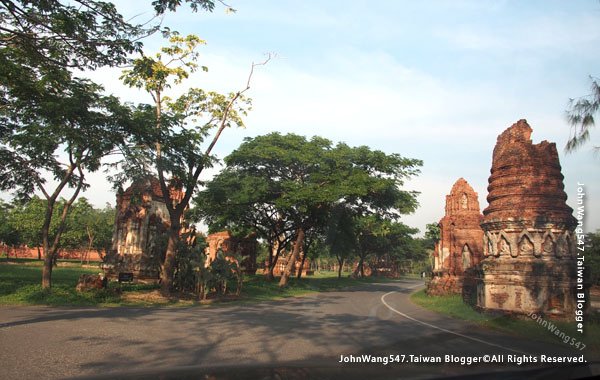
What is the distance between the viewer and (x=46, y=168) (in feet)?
54.9

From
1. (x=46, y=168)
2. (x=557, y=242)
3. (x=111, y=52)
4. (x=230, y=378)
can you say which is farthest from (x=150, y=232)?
(x=230, y=378)

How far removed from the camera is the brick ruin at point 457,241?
21.9 m

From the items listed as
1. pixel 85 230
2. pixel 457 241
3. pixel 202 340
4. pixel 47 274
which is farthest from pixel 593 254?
pixel 85 230

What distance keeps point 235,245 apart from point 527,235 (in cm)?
2832

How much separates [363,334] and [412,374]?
7.00 metres

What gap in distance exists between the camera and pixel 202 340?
8297mm

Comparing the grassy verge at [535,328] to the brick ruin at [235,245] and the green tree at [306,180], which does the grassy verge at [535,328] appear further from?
the brick ruin at [235,245]

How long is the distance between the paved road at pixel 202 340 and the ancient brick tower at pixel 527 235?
175cm

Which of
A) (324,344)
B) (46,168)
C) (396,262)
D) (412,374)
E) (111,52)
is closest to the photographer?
(412,374)

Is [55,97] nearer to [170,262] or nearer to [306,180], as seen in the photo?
[170,262]

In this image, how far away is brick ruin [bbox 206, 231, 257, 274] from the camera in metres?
37.2

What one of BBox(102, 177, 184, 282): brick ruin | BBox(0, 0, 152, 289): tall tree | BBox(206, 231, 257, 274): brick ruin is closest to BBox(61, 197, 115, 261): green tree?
BBox(206, 231, 257, 274): brick ruin

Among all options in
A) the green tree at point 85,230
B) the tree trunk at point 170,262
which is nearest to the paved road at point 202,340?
the tree trunk at point 170,262

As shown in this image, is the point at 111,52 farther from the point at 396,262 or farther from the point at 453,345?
the point at 396,262
